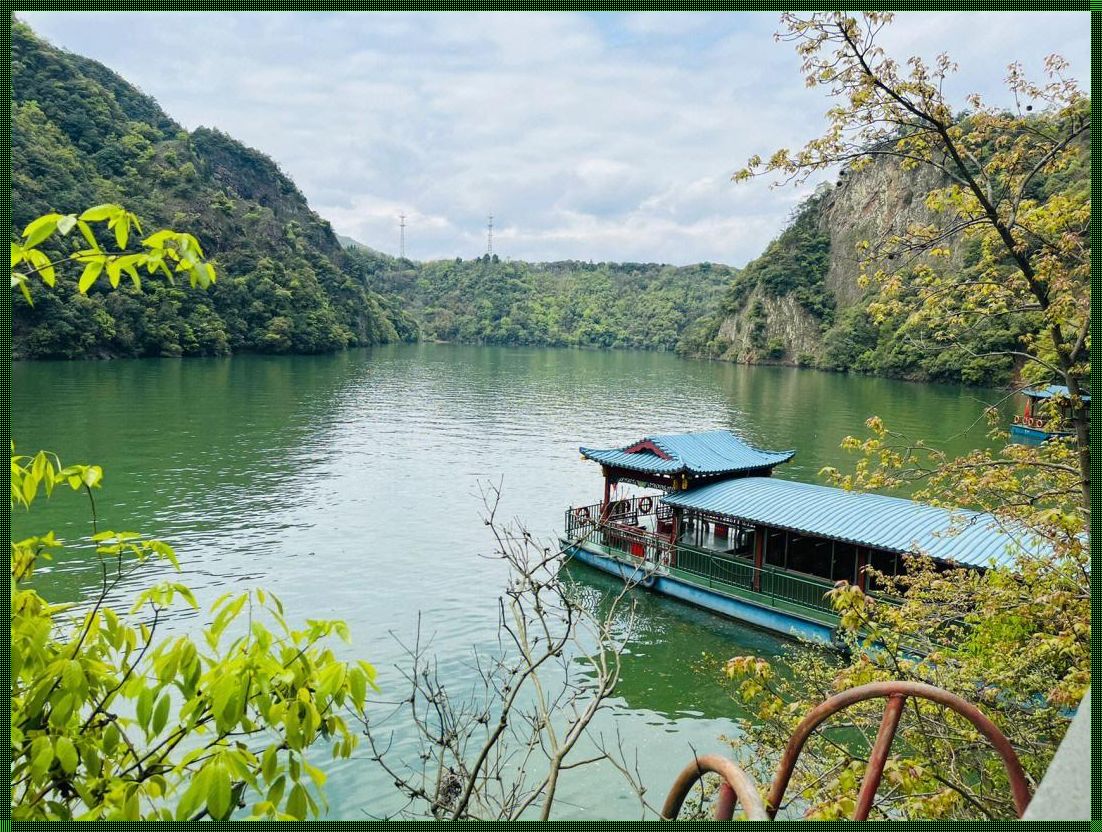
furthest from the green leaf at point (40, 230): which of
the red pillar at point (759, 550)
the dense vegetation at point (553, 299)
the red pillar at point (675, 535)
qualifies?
the dense vegetation at point (553, 299)

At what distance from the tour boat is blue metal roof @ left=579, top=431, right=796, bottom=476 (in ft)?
0.11

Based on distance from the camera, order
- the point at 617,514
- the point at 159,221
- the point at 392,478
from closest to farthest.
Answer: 1. the point at 617,514
2. the point at 392,478
3. the point at 159,221

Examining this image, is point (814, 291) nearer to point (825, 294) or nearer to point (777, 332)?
point (825, 294)

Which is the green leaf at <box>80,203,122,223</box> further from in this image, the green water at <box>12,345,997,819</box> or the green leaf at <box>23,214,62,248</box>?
the green water at <box>12,345,997,819</box>

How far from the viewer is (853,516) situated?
15734 millimetres

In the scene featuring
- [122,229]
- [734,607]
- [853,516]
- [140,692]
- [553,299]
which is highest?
[553,299]

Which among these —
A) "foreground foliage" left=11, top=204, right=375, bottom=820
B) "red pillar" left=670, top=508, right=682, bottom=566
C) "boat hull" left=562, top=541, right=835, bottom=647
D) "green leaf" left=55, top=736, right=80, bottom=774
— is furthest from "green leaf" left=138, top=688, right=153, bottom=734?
"red pillar" left=670, top=508, right=682, bottom=566

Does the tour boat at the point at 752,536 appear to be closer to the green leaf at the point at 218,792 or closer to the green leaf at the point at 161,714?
the green leaf at the point at 161,714

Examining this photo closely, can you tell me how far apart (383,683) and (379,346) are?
104 m

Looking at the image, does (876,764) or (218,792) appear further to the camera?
(876,764)

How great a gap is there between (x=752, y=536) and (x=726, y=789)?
1753cm

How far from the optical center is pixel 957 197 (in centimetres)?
704

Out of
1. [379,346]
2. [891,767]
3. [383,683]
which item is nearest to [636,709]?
[383,683]

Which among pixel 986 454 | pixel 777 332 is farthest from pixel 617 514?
pixel 777 332
